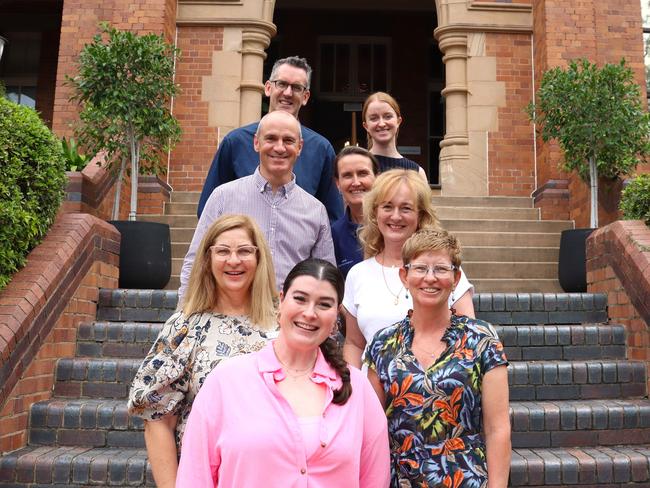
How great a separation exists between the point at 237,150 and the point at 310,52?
37.6ft

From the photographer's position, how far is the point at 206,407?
1.68 metres

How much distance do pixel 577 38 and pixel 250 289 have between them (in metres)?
8.16

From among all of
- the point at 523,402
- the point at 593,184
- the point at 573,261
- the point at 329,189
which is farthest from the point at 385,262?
the point at 593,184

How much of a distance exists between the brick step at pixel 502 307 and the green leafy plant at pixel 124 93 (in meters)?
1.99

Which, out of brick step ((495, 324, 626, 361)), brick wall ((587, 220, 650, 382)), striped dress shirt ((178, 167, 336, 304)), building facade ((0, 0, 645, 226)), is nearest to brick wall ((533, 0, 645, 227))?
building facade ((0, 0, 645, 226))

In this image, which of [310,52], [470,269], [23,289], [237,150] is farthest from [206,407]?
[310,52]

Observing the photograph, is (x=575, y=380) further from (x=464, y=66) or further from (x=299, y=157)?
(x=464, y=66)

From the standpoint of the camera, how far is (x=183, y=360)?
1.98 m

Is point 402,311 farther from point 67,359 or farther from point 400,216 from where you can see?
point 67,359

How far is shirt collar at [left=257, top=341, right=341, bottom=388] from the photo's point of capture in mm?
1734

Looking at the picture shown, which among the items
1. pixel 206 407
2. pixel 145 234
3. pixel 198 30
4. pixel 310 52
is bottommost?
pixel 206 407

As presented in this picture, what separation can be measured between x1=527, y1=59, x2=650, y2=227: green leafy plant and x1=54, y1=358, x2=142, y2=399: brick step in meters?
5.19

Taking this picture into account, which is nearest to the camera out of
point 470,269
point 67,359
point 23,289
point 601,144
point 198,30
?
point 23,289

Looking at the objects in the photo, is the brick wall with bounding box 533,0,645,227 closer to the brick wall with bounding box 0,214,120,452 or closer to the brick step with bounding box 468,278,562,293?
the brick step with bounding box 468,278,562,293
